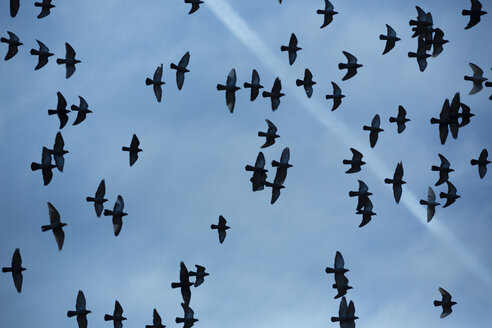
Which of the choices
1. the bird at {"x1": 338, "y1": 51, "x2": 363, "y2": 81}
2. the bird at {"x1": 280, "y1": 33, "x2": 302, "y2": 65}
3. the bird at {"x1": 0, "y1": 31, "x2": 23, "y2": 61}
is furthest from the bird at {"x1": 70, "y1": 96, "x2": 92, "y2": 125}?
the bird at {"x1": 338, "y1": 51, "x2": 363, "y2": 81}

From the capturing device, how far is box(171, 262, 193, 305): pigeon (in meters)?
57.9

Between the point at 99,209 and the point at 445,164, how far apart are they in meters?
18.1

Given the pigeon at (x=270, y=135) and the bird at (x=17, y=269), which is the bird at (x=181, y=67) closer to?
the pigeon at (x=270, y=135)

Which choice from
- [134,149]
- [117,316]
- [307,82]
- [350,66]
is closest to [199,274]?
[117,316]

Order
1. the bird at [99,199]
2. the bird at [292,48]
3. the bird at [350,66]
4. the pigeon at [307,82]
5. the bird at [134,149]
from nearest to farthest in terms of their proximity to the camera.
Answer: the bird at [99,199] → the bird at [134,149] → the pigeon at [307,82] → the bird at [292,48] → the bird at [350,66]

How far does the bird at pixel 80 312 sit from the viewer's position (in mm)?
56797

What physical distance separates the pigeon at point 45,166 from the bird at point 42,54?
4.68m

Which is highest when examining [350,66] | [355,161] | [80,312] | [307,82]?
[350,66]

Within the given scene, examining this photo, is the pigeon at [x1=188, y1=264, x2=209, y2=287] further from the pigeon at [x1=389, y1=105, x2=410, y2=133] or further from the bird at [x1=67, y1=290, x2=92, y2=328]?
the pigeon at [x1=389, y1=105, x2=410, y2=133]

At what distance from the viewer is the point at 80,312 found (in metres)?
57.1

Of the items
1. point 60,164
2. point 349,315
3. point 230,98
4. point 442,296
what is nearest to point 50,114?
point 60,164

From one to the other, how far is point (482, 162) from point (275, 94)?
1153 cm

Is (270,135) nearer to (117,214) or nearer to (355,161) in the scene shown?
(355,161)

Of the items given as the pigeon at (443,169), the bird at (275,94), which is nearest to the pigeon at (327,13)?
the bird at (275,94)
